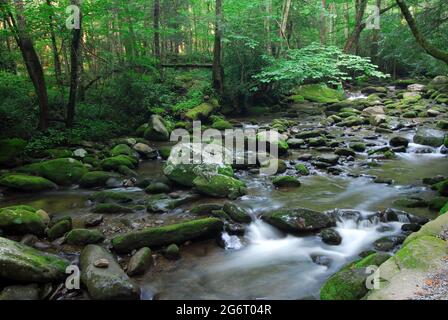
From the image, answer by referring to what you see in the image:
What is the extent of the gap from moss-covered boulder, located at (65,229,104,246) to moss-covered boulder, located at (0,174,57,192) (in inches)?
116

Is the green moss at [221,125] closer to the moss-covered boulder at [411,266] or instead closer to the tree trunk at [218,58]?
the tree trunk at [218,58]

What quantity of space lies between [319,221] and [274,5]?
15970mm

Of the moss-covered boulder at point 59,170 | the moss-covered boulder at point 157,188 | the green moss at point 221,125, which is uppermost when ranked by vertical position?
the green moss at point 221,125

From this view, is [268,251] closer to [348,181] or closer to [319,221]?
[319,221]

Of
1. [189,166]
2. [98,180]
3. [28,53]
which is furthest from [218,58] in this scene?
[98,180]

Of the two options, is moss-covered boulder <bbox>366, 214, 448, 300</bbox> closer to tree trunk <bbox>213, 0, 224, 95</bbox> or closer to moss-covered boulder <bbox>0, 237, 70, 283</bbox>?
moss-covered boulder <bbox>0, 237, 70, 283</bbox>

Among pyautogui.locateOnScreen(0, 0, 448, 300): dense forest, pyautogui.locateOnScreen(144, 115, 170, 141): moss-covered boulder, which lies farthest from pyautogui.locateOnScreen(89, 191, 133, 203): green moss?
pyautogui.locateOnScreen(144, 115, 170, 141): moss-covered boulder

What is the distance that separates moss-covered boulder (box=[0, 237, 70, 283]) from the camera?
4082 millimetres

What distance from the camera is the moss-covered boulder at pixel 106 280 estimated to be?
4.09 m

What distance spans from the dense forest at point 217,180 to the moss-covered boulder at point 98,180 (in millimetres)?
34

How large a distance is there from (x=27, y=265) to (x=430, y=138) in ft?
37.6

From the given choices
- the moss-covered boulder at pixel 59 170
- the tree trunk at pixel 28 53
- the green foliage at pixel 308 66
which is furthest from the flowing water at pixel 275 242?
the green foliage at pixel 308 66

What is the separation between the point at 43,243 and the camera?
17.9 feet
